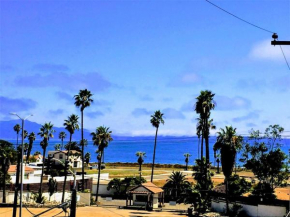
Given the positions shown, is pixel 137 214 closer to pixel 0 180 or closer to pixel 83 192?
pixel 83 192

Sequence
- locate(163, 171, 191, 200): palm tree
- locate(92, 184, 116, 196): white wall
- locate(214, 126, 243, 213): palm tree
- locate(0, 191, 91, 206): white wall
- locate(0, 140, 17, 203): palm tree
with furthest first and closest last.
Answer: locate(92, 184, 116, 196): white wall < locate(163, 171, 191, 200): palm tree < locate(0, 191, 91, 206): white wall < locate(0, 140, 17, 203): palm tree < locate(214, 126, 243, 213): palm tree

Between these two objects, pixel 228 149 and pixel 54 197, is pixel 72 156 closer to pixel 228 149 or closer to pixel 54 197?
pixel 54 197

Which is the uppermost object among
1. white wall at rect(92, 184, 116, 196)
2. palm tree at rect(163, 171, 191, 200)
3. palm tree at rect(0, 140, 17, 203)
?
palm tree at rect(0, 140, 17, 203)

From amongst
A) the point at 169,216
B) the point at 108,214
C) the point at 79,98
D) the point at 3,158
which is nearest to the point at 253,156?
the point at 169,216

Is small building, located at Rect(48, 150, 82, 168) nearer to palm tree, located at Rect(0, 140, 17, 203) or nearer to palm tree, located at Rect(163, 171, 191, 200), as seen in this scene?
palm tree, located at Rect(163, 171, 191, 200)

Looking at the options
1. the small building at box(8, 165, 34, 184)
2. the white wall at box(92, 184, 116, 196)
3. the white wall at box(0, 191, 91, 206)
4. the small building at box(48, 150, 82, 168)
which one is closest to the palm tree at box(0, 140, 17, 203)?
the white wall at box(0, 191, 91, 206)

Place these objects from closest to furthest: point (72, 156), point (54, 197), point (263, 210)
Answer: point (263, 210)
point (54, 197)
point (72, 156)

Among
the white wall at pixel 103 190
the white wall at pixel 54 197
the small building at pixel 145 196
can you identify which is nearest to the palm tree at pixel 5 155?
the white wall at pixel 54 197

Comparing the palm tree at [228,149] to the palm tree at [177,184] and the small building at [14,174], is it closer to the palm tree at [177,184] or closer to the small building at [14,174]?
the palm tree at [177,184]

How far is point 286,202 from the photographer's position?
4988 cm

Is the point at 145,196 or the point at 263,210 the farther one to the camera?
the point at 145,196

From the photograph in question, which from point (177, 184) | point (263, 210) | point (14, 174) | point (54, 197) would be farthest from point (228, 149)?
point (14, 174)

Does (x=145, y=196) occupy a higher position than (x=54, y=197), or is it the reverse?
(x=145, y=196)

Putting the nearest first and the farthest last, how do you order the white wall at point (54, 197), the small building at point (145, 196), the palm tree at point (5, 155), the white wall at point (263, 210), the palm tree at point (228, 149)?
1. the white wall at point (263, 210)
2. the palm tree at point (228, 149)
3. the palm tree at point (5, 155)
4. the white wall at point (54, 197)
5. the small building at point (145, 196)
